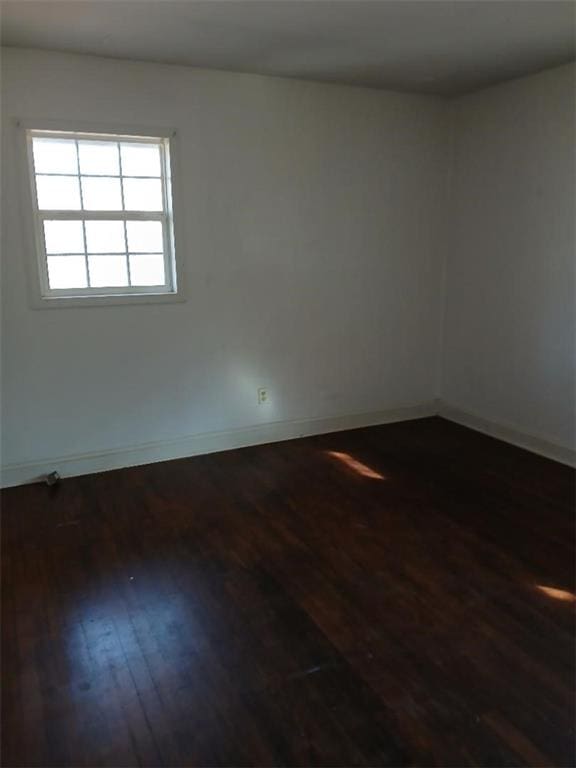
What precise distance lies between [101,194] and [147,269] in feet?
1.74

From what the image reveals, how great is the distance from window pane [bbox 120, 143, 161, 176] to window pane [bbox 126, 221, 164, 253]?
0.31 meters

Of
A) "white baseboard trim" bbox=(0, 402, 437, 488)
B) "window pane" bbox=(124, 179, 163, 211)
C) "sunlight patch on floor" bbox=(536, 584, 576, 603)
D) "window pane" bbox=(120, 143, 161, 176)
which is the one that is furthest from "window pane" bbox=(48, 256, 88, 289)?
"sunlight patch on floor" bbox=(536, 584, 576, 603)

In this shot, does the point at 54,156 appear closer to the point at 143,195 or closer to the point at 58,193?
the point at 58,193

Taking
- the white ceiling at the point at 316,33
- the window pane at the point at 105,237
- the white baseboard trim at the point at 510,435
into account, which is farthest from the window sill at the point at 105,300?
the white baseboard trim at the point at 510,435

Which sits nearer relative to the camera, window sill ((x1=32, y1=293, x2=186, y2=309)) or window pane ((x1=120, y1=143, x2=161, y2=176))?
window sill ((x1=32, y1=293, x2=186, y2=309))

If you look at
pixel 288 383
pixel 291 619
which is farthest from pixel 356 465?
pixel 291 619

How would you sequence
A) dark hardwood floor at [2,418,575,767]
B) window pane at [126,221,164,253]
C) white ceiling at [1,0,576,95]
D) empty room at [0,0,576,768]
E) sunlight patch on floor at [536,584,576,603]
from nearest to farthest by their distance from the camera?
dark hardwood floor at [2,418,575,767] → empty room at [0,0,576,768] → sunlight patch on floor at [536,584,576,603] → white ceiling at [1,0,576,95] → window pane at [126,221,164,253]

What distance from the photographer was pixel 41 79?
10.7 ft

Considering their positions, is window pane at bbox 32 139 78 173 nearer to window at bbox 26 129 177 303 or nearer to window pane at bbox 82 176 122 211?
window at bbox 26 129 177 303

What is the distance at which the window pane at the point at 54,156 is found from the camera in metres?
3.39

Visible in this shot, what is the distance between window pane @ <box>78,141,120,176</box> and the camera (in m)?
3.49

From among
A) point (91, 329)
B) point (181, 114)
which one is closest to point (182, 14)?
point (181, 114)

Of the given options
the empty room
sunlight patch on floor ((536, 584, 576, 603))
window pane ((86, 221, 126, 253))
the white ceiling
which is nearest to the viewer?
the empty room

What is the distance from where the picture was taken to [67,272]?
3570 millimetres
